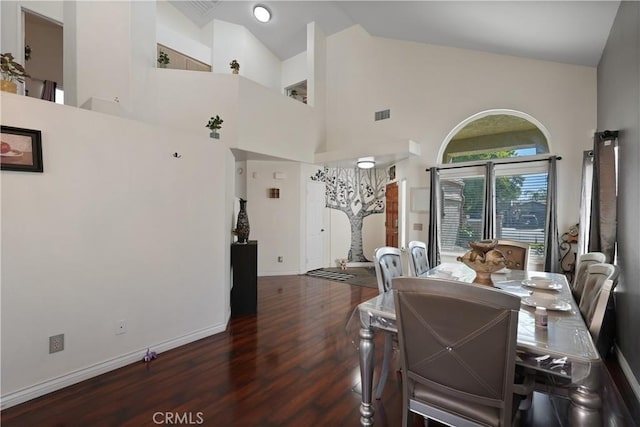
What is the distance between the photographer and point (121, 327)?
2469 millimetres

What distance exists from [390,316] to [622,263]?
2.46m

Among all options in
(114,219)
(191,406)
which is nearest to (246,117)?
(114,219)

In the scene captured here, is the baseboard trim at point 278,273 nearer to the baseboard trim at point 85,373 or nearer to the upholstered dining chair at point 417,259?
the baseboard trim at point 85,373

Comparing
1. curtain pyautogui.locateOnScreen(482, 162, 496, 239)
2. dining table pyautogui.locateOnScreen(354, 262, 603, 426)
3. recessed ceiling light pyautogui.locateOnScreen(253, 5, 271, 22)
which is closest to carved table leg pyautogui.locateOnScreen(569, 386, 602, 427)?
dining table pyautogui.locateOnScreen(354, 262, 603, 426)

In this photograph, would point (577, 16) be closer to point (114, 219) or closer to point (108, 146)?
point (108, 146)

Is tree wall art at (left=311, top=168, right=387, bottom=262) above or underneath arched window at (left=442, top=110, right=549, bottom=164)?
underneath

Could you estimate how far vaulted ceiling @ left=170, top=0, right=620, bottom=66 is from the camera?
9.35ft

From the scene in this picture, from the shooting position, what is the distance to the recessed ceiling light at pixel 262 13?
6281 millimetres

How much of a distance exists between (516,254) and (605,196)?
956 millimetres

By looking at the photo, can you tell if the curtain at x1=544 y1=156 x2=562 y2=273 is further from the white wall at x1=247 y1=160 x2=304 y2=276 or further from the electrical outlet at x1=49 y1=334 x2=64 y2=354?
the electrical outlet at x1=49 y1=334 x2=64 y2=354

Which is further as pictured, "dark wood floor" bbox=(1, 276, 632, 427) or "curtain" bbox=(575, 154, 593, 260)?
"curtain" bbox=(575, 154, 593, 260)

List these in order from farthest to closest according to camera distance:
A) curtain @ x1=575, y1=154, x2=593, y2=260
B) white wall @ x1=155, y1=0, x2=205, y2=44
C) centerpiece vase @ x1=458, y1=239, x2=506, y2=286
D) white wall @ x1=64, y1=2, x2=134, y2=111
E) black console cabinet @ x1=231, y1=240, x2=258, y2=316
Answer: white wall @ x1=155, y1=0, x2=205, y2=44
black console cabinet @ x1=231, y1=240, x2=258, y2=316
curtain @ x1=575, y1=154, x2=593, y2=260
white wall @ x1=64, y1=2, x2=134, y2=111
centerpiece vase @ x1=458, y1=239, x2=506, y2=286

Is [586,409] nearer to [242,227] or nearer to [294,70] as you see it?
[242,227]

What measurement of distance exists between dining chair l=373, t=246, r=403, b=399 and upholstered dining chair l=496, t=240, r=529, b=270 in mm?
1534
